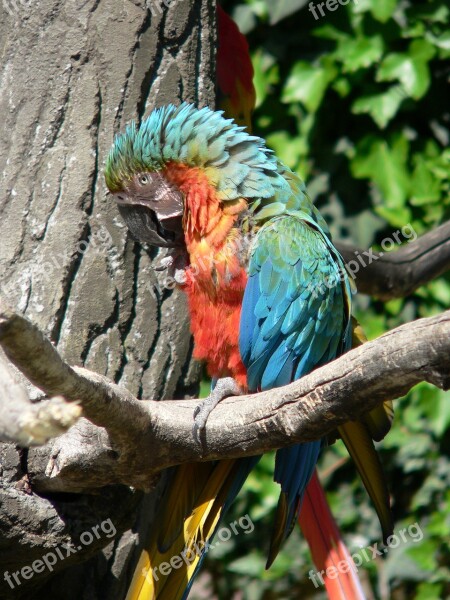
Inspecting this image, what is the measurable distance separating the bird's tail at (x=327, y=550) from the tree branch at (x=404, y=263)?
0.61 meters

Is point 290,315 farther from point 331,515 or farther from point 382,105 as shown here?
point 382,105

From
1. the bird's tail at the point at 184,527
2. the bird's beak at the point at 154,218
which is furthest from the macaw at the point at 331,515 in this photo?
the bird's beak at the point at 154,218

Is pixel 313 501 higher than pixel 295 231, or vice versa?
pixel 295 231

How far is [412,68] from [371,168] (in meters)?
0.34

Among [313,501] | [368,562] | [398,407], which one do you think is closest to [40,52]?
[313,501]

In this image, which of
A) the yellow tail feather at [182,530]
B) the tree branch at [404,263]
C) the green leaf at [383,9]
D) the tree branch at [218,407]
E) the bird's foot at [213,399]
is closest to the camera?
the tree branch at [218,407]

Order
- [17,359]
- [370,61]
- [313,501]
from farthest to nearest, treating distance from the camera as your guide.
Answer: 1. [370,61]
2. [313,501]
3. [17,359]

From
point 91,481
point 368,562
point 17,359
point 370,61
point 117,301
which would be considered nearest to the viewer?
point 17,359

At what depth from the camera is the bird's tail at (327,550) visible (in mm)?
1679

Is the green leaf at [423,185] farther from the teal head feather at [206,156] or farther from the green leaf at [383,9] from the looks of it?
the teal head feather at [206,156]

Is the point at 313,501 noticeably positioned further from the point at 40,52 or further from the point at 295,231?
the point at 40,52

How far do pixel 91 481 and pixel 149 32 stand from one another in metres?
0.93

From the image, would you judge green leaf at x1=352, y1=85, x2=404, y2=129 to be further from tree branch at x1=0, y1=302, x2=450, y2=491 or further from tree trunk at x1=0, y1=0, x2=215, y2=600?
tree branch at x1=0, y1=302, x2=450, y2=491

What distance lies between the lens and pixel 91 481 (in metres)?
1.44
